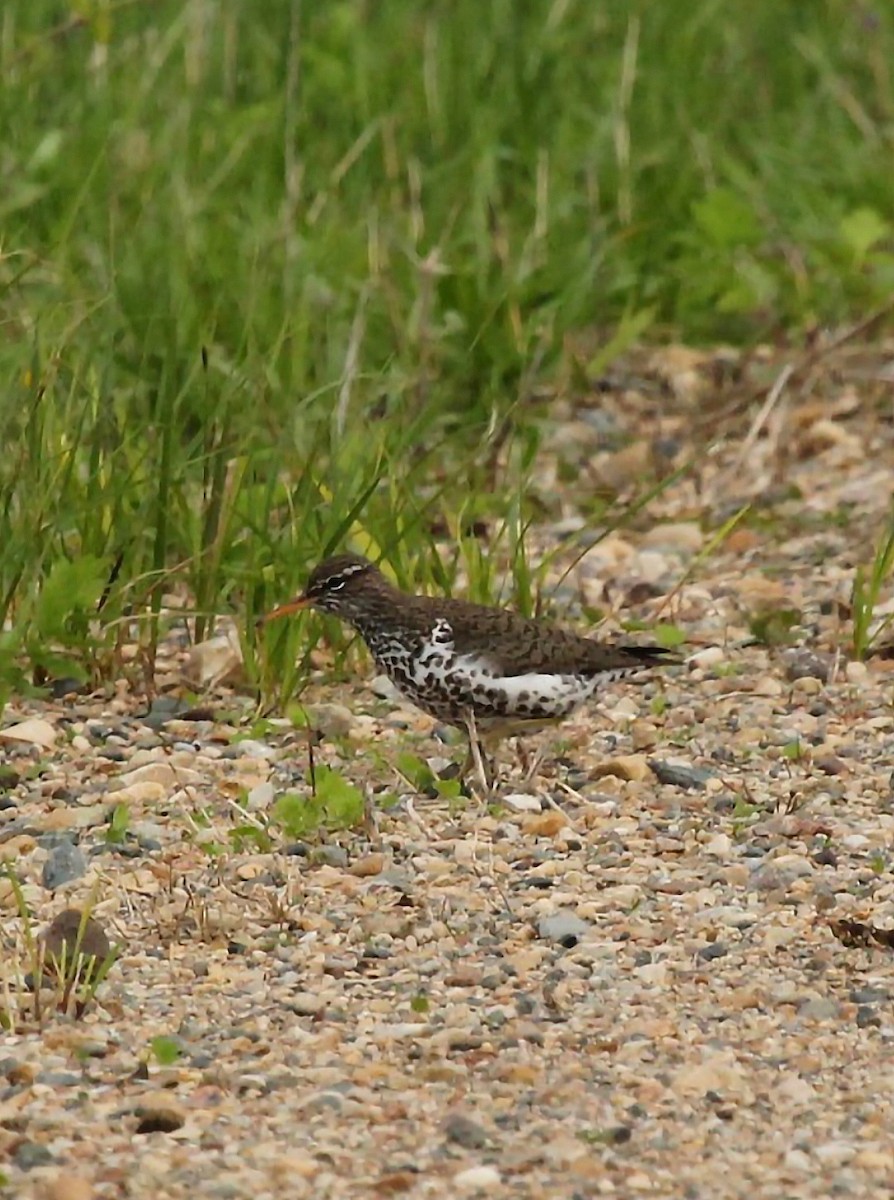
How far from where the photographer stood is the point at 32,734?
622 cm

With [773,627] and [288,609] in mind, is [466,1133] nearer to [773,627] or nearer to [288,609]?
[288,609]

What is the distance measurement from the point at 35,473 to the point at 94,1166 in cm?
271

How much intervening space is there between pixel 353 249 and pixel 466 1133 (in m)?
5.21

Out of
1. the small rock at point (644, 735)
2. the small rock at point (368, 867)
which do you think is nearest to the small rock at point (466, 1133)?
the small rock at point (368, 867)

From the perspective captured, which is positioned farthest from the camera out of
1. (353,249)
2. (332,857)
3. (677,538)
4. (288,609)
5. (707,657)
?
(353,249)

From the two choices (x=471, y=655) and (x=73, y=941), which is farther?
(x=471, y=655)

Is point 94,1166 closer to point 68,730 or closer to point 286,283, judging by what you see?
point 68,730

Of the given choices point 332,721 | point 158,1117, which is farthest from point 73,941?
point 332,721

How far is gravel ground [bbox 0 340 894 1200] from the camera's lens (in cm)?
412

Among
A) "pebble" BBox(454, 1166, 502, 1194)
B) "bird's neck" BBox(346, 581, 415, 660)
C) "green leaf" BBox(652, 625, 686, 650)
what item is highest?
"bird's neck" BBox(346, 581, 415, 660)

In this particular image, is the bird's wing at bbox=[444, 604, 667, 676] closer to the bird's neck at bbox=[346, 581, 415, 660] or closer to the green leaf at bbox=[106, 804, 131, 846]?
the bird's neck at bbox=[346, 581, 415, 660]

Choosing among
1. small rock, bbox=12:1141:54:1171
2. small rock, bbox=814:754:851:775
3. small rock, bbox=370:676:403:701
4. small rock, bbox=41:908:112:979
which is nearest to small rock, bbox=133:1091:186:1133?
small rock, bbox=12:1141:54:1171

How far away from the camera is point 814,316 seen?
9.41 metres

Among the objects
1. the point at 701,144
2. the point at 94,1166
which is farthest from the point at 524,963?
the point at 701,144
